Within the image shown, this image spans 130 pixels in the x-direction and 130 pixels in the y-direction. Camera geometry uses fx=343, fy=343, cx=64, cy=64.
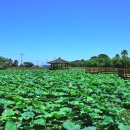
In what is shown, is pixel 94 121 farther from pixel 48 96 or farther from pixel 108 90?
pixel 108 90

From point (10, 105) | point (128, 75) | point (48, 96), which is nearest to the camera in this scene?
point (10, 105)

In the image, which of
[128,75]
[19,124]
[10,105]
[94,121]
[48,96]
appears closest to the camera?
[19,124]

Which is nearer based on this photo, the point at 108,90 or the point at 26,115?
the point at 26,115

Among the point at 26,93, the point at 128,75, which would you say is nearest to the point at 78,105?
the point at 26,93

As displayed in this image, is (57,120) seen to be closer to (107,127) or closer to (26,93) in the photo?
(107,127)

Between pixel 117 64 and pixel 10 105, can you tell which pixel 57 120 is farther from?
pixel 117 64

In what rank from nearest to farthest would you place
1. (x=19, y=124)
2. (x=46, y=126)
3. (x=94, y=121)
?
(x=19, y=124) → (x=46, y=126) → (x=94, y=121)

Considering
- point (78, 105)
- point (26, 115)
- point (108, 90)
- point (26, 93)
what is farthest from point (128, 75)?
point (26, 115)

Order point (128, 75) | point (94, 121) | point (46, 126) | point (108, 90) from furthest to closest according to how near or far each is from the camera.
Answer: point (128, 75) < point (108, 90) < point (94, 121) < point (46, 126)

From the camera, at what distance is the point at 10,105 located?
292 inches

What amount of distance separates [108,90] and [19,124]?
7101mm

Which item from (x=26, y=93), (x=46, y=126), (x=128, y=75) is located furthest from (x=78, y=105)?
(x=128, y=75)

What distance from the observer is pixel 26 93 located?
10602mm

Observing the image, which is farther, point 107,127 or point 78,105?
point 78,105
